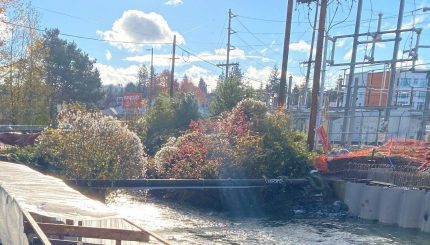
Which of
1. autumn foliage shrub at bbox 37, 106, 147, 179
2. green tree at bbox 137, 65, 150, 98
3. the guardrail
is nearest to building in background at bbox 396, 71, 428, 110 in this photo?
the guardrail

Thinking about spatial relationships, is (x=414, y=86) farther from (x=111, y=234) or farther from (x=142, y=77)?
(x=142, y=77)

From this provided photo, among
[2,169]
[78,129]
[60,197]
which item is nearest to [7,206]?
[60,197]

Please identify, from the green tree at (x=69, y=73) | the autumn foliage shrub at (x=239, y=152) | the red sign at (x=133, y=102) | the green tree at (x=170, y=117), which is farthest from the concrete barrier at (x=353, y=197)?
the green tree at (x=69, y=73)

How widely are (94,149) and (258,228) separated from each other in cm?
671

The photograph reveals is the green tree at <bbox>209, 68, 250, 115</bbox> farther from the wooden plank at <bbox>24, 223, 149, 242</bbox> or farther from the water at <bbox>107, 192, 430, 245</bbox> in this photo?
the wooden plank at <bbox>24, 223, 149, 242</bbox>

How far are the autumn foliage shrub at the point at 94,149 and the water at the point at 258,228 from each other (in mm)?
1613

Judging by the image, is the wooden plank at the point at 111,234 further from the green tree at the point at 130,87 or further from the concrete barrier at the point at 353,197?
the green tree at the point at 130,87

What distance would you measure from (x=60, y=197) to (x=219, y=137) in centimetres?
1274

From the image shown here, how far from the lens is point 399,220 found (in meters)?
15.3

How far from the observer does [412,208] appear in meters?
15.0

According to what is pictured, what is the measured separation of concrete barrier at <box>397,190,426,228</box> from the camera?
14.8 meters

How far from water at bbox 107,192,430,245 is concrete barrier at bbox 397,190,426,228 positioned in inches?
12.5

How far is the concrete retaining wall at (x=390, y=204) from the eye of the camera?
48.4ft

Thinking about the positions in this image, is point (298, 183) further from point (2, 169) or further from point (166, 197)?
point (2, 169)
